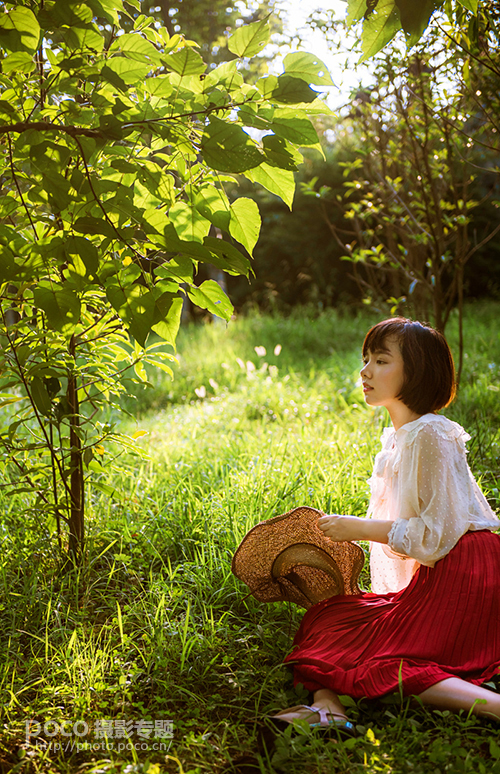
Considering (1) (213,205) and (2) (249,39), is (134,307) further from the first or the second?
(2) (249,39)

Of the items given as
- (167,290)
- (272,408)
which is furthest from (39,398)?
(272,408)

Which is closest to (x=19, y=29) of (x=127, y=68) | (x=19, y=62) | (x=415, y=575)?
(x=19, y=62)

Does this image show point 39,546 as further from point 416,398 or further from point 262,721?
point 416,398

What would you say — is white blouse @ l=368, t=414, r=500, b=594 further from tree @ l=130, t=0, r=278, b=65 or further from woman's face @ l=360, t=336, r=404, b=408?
tree @ l=130, t=0, r=278, b=65

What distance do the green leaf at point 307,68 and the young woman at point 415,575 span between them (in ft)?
2.77

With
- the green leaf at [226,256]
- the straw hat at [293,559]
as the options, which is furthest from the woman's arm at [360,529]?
the green leaf at [226,256]

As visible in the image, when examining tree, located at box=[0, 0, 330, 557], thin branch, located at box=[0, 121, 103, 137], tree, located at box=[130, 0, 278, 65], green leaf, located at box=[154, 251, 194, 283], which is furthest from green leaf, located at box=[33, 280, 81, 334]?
tree, located at box=[130, 0, 278, 65]

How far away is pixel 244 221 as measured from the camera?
4.55ft

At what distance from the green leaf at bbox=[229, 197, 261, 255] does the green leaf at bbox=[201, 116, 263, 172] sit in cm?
23

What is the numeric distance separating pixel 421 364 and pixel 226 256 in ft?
2.63

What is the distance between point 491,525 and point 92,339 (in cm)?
139

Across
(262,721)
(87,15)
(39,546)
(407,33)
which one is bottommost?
(262,721)

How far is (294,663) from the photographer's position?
5.69ft

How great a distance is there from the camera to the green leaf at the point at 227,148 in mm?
1130
